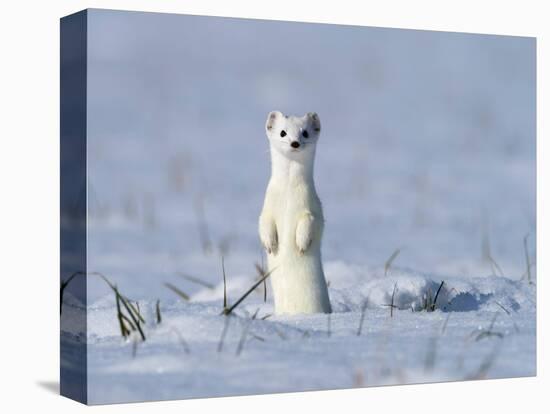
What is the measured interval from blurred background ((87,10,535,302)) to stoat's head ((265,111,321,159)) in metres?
0.17

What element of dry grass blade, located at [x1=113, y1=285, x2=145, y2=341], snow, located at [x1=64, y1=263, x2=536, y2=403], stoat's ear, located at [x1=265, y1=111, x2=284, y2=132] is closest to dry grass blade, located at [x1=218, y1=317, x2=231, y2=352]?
snow, located at [x1=64, y1=263, x2=536, y2=403]

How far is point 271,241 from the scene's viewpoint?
28.6 feet

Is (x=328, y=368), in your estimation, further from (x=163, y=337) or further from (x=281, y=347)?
(x=163, y=337)

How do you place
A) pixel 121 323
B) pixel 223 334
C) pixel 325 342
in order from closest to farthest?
pixel 121 323, pixel 223 334, pixel 325 342

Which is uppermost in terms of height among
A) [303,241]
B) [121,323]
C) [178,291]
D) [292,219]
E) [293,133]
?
[293,133]

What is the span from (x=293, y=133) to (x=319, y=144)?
0.42 meters

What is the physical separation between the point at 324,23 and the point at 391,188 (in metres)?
1.22

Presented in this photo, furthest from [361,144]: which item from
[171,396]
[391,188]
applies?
[171,396]

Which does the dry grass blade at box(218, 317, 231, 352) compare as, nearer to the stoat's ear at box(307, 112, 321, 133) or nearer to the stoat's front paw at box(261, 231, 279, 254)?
the stoat's front paw at box(261, 231, 279, 254)

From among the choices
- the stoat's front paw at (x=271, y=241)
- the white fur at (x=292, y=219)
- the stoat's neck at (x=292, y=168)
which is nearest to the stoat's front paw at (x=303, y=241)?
the white fur at (x=292, y=219)

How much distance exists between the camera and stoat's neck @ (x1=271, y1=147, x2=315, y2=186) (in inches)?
342

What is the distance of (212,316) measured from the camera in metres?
8.27

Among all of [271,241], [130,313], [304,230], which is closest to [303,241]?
[304,230]

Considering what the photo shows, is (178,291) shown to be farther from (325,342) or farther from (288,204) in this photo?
(325,342)
